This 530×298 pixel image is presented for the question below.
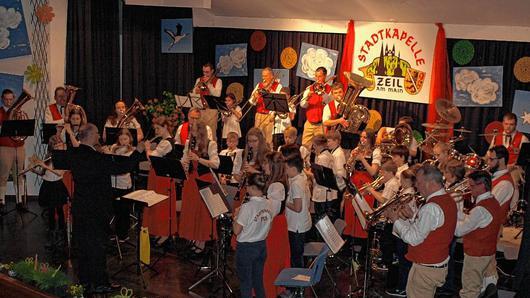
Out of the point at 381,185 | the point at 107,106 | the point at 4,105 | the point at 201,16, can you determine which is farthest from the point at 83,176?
the point at 201,16

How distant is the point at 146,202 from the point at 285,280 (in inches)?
85.9

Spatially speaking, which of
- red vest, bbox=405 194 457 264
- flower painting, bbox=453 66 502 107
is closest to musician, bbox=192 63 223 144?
flower painting, bbox=453 66 502 107

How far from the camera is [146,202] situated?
7.99 m

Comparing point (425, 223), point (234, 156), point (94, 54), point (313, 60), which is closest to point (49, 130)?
point (234, 156)

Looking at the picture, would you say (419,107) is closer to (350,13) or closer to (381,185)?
(350,13)

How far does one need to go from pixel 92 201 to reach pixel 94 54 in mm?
7377

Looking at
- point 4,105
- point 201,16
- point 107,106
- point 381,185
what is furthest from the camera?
point 201,16

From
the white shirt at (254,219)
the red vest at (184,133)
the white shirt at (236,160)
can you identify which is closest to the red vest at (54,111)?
the red vest at (184,133)

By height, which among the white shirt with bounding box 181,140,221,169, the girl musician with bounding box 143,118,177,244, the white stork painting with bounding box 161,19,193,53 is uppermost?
the white stork painting with bounding box 161,19,193,53

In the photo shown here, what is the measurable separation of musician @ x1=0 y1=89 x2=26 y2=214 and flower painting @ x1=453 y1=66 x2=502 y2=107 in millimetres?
8587

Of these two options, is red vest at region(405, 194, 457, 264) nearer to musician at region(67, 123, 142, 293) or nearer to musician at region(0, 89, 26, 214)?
musician at region(67, 123, 142, 293)

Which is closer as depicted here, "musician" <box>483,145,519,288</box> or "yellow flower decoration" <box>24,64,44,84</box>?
"musician" <box>483,145,519,288</box>

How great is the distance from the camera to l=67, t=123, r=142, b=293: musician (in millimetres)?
7590

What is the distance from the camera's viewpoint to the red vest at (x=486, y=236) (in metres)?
7.09
